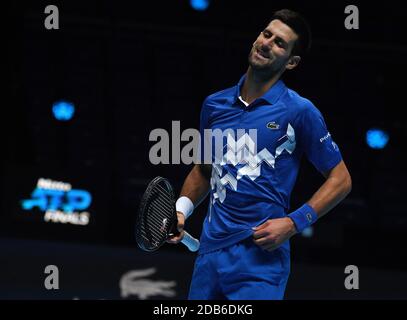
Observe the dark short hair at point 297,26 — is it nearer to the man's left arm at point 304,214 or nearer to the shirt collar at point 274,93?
the shirt collar at point 274,93

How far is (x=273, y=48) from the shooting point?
11.6ft

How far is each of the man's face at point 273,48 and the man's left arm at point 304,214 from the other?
48 cm

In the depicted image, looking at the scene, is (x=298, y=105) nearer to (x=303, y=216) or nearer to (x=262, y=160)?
(x=262, y=160)

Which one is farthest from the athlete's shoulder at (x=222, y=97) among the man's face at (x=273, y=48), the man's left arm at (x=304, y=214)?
the man's left arm at (x=304, y=214)

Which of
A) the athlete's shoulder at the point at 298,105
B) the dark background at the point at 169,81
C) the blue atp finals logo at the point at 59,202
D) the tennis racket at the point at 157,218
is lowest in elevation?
the tennis racket at the point at 157,218

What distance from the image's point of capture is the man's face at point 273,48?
3.53m

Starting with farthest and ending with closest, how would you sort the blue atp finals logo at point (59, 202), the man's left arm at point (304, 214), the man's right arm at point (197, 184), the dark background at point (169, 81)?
1. the dark background at point (169, 81)
2. the blue atp finals logo at point (59, 202)
3. the man's right arm at point (197, 184)
4. the man's left arm at point (304, 214)

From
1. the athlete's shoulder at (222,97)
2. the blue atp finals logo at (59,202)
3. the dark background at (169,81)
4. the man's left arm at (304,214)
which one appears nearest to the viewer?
the man's left arm at (304,214)

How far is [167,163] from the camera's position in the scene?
10.9 metres

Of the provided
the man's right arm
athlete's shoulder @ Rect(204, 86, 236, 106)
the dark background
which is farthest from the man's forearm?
the dark background

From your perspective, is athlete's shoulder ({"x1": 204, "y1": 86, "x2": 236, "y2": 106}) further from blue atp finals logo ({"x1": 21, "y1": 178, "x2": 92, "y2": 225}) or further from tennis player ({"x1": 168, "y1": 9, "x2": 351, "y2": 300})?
blue atp finals logo ({"x1": 21, "y1": 178, "x2": 92, "y2": 225})

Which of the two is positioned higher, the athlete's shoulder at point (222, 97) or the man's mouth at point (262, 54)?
the man's mouth at point (262, 54)

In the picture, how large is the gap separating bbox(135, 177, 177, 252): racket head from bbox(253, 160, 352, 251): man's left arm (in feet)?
1.29

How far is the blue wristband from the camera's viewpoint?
11.1 ft
